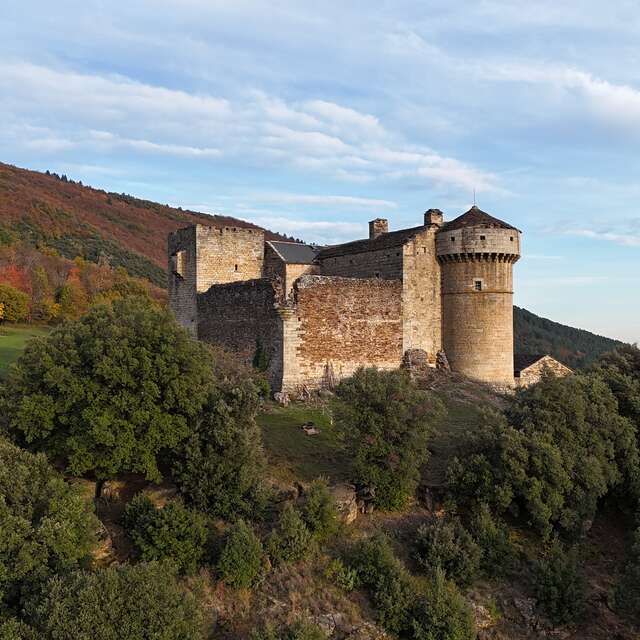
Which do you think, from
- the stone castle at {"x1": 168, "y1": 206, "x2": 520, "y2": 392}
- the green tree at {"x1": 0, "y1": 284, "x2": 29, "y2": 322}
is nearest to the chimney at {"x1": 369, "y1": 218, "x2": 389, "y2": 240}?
the stone castle at {"x1": 168, "y1": 206, "x2": 520, "y2": 392}

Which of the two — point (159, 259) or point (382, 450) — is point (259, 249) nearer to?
point (382, 450)

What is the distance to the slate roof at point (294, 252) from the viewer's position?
106 feet

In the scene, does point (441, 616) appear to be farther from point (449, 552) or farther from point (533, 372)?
point (533, 372)

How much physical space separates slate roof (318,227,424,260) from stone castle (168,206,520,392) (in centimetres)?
8

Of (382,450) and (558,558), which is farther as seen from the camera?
(382,450)

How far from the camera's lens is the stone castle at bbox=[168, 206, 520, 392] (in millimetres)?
26688

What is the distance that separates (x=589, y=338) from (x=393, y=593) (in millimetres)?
91568

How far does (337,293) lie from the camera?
89.2 ft

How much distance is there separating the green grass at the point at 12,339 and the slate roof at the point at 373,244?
14835mm

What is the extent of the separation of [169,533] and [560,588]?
1041 cm

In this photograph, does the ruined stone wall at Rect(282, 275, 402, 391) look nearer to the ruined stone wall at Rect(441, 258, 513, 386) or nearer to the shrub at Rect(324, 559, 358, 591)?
the ruined stone wall at Rect(441, 258, 513, 386)

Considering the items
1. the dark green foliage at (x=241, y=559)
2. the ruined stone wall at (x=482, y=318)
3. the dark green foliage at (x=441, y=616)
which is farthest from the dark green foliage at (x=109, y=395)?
the ruined stone wall at (x=482, y=318)

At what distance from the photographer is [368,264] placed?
31188 millimetres

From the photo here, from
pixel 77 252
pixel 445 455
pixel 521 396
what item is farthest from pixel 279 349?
pixel 77 252
